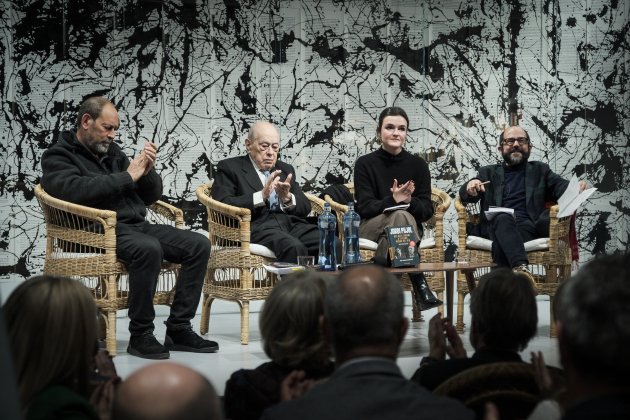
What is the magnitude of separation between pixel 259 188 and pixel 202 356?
1343mm

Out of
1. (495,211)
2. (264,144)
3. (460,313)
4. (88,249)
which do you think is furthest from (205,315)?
(495,211)

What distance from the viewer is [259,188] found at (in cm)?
612

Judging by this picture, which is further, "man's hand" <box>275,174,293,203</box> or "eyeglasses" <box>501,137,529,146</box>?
"eyeglasses" <box>501,137,529,146</box>

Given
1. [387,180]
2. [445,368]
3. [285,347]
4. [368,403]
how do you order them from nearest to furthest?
[368,403]
[445,368]
[285,347]
[387,180]

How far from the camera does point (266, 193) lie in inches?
231

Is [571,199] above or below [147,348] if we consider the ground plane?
above

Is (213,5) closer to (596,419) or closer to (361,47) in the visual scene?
(361,47)

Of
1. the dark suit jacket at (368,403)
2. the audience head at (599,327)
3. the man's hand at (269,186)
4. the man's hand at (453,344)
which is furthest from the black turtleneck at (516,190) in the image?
the audience head at (599,327)

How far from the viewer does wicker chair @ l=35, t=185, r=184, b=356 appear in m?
5.01

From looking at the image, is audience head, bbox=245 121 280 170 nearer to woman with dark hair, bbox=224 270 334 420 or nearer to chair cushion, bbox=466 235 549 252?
chair cushion, bbox=466 235 549 252

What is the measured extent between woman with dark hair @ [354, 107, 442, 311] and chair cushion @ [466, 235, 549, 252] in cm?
32

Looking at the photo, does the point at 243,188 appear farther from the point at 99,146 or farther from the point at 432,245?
the point at 432,245

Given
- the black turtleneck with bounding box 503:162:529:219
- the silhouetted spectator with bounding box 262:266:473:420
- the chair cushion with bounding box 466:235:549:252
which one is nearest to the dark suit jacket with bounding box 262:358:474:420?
the silhouetted spectator with bounding box 262:266:473:420

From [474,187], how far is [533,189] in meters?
0.42
